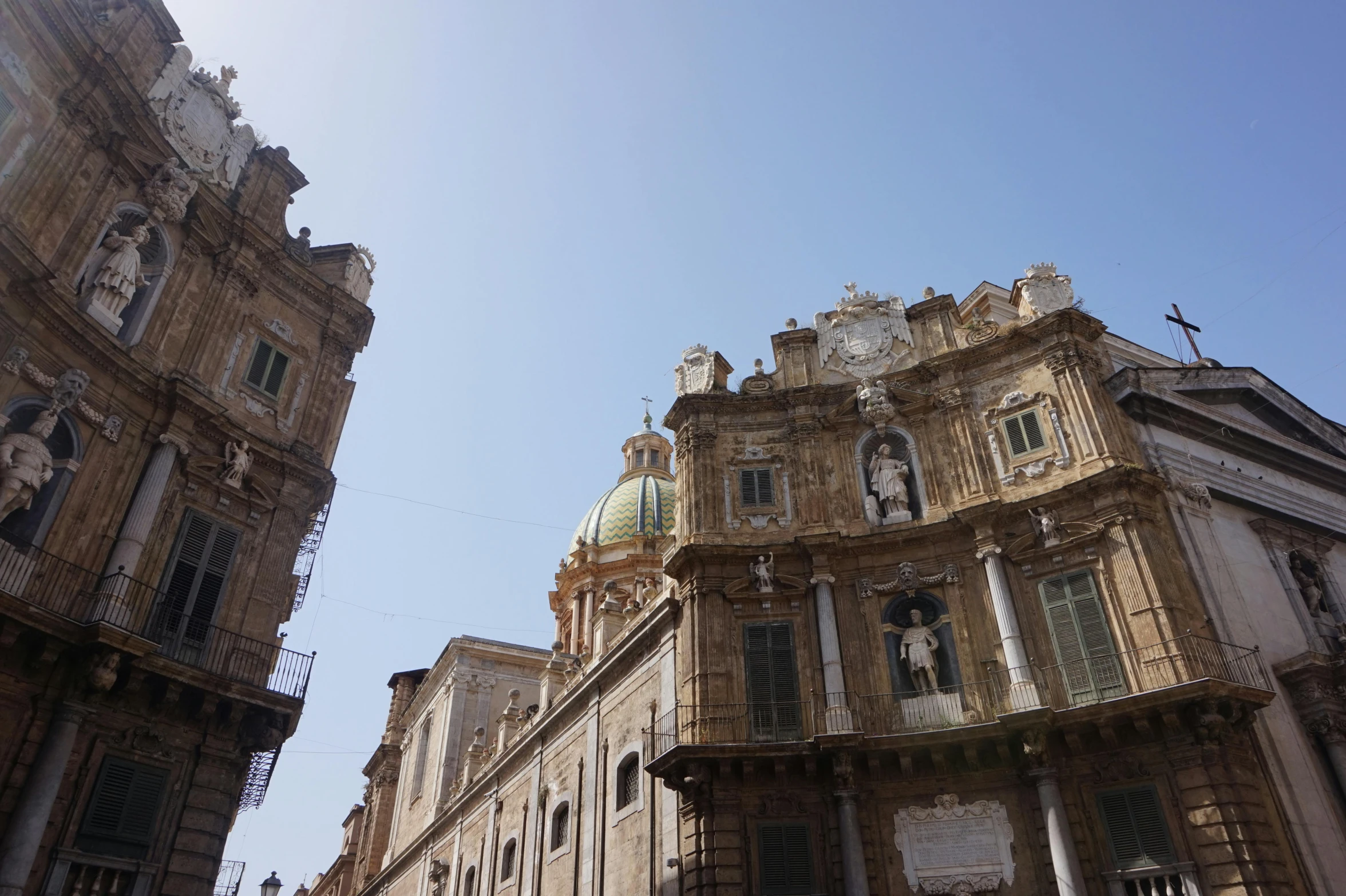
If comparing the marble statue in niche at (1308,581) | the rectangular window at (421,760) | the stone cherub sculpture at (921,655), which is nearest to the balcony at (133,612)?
the stone cherub sculpture at (921,655)

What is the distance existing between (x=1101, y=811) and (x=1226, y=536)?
23.1 ft

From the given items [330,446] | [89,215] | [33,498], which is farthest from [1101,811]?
[89,215]

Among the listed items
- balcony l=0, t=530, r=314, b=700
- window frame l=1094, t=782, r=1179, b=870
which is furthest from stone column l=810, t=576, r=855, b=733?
balcony l=0, t=530, r=314, b=700

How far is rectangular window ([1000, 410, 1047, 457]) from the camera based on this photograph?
65.4 ft

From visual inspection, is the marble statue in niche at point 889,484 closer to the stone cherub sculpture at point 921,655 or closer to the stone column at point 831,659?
the stone column at point 831,659

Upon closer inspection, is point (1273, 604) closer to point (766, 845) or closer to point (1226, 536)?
point (1226, 536)

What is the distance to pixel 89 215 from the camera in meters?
15.0

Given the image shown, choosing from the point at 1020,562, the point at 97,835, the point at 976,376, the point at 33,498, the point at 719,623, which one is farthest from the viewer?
the point at 976,376

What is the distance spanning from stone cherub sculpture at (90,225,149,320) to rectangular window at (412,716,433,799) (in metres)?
30.2

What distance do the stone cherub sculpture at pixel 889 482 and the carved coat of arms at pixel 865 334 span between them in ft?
8.19

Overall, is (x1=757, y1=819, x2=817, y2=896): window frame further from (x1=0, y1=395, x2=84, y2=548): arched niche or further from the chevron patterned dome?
the chevron patterned dome

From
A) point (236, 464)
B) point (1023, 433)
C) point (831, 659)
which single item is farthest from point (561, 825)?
point (1023, 433)

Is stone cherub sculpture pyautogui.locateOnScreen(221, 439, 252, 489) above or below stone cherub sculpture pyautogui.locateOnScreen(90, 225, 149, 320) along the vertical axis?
below

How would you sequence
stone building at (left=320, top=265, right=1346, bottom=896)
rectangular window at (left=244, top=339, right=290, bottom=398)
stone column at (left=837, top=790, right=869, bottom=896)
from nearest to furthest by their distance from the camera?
stone building at (left=320, top=265, right=1346, bottom=896), stone column at (left=837, top=790, right=869, bottom=896), rectangular window at (left=244, top=339, right=290, bottom=398)
